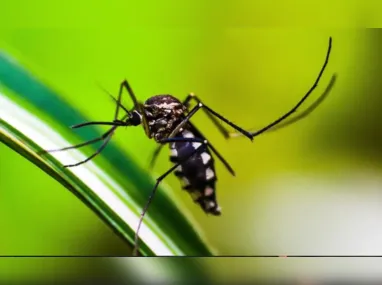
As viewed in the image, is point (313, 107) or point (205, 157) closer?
point (205, 157)

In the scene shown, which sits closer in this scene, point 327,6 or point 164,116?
point 164,116

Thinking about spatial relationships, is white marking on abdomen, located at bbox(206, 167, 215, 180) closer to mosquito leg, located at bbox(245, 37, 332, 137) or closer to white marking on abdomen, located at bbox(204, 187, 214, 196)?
white marking on abdomen, located at bbox(204, 187, 214, 196)

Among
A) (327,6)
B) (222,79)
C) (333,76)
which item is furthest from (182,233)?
(327,6)

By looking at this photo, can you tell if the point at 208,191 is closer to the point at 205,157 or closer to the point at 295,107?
the point at 205,157

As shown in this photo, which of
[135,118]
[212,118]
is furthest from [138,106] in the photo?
[212,118]

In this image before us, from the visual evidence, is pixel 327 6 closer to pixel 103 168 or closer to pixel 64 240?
pixel 103 168

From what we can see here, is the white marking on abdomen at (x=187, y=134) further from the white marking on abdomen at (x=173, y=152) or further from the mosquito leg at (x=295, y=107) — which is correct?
the mosquito leg at (x=295, y=107)

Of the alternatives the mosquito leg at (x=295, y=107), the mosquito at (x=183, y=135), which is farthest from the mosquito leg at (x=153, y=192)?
the mosquito leg at (x=295, y=107)
